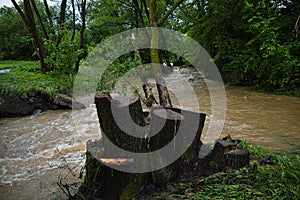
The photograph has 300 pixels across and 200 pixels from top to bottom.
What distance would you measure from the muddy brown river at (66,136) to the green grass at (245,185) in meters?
1.23

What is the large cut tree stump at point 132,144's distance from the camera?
91.7 inches

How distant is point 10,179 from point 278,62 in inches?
325

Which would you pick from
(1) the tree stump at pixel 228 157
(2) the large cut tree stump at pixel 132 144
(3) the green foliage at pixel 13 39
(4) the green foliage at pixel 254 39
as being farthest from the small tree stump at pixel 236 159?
(3) the green foliage at pixel 13 39

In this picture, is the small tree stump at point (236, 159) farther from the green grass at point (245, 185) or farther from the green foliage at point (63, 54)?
the green foliage at point (63, 54)

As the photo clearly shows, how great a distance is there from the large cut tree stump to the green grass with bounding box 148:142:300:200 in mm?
234

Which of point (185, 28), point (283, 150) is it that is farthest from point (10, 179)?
point (185, 28)

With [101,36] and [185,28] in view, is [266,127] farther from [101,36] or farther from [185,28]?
[101,36]

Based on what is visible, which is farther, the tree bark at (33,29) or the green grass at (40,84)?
the tree bark at (33,29)

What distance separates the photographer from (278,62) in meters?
7.96

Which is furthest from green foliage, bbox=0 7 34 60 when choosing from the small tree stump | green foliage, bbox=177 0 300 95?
the small tree stump

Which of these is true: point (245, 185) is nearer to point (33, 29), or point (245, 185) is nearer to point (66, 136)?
point (66, 136)

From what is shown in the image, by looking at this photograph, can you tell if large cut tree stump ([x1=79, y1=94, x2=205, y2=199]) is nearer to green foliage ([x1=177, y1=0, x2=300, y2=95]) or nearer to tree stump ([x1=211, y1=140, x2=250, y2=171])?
tree stump ([x1=211, y1=140, x2=250, y2=171])

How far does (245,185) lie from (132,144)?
1.13 meters

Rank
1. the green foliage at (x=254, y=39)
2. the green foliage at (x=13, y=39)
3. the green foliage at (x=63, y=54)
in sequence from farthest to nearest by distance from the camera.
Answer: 1. the green foliage at (x=13, y=39)
2. the green foliage at (x=63, y=54)
3. the green foliage at (x=254, y=39)
